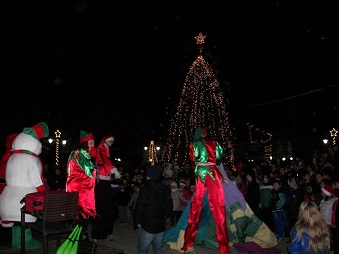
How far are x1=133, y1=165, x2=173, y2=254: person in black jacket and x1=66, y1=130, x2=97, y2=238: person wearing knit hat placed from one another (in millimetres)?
2073

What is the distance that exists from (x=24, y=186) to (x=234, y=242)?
4.09m

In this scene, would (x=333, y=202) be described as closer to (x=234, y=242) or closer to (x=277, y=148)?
(x=234, y=242)

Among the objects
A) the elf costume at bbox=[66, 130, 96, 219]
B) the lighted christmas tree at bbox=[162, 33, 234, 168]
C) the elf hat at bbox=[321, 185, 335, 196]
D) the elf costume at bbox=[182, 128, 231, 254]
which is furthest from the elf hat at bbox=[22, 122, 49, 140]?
the lighted christmas tree at bbox=[162, 33, 234, 168]

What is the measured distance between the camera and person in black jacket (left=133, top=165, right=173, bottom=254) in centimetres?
572

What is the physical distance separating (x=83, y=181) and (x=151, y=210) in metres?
2.35

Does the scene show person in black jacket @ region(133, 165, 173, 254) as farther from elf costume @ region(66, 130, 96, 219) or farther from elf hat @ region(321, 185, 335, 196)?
elf hat @ region(321, 185, 335, 196)

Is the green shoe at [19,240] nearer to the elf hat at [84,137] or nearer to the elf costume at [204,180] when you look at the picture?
the elf hat at [84,137]

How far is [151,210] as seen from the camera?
5.73 metres

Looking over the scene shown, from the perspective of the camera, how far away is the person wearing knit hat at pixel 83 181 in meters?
7.60

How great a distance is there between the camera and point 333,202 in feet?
24.8

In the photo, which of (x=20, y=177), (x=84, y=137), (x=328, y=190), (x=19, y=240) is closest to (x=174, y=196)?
(x=84, y=137)

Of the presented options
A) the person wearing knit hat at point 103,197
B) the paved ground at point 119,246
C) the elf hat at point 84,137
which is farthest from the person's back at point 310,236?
the elf hat at point 84,137

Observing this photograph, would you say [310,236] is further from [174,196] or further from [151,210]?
[174,196]

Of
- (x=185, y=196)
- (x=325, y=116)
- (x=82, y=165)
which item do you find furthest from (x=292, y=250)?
(x=325, y=116)
